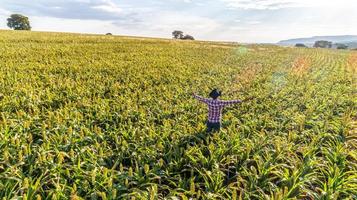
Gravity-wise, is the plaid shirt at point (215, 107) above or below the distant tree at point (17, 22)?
below

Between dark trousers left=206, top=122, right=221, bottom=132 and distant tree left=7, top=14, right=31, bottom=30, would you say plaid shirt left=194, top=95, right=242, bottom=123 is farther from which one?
distant tree left=7, top=14, right=31, bottom=30

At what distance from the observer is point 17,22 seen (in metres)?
113

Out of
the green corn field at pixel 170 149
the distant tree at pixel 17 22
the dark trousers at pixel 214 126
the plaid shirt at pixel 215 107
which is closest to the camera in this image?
the green corn field at pixel 170 149

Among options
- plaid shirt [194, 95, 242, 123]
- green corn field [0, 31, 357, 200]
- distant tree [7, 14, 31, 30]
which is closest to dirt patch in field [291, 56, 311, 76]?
green corn field [0, 31, 357, 200]

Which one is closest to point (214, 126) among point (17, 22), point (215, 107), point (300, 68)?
point (215, 107)

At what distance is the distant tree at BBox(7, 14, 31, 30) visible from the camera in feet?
370

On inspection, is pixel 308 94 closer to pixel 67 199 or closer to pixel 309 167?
pixel 309 167

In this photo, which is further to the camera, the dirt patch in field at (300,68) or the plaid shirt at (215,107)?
the dirt patch in field at (300,68)

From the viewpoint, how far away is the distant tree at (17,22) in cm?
11278

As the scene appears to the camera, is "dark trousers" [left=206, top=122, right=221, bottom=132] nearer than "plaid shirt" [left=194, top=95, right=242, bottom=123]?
No

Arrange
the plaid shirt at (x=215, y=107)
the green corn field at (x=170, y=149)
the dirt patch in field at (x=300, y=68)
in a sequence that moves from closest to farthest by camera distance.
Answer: the green corn field at (x=170, y=149)
the plaid shirt at (x=215, y=107)
the dirt patch in field at (x=300, y=68)

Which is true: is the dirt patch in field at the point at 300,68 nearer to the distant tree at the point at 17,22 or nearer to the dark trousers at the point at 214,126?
the dark trousers at the point at 214,126

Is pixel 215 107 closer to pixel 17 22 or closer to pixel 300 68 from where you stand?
pixel 300 68

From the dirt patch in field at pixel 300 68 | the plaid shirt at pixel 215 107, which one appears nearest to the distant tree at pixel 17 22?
the dirt patch in field at pixel 300 68
